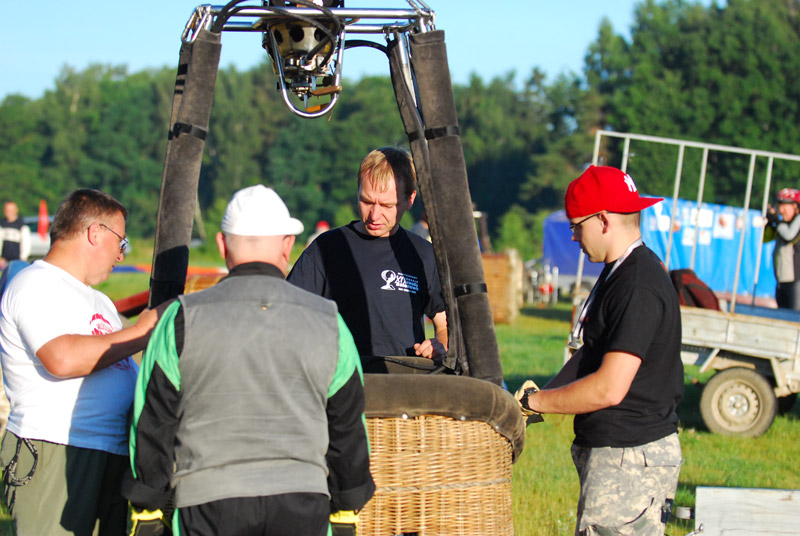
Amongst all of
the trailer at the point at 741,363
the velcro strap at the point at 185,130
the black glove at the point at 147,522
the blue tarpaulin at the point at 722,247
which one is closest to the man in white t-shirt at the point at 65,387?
the velcro strap at the point at 185,130

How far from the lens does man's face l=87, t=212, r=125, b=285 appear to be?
3.25m

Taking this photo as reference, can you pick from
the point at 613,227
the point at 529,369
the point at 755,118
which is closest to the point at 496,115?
the point at 755,118

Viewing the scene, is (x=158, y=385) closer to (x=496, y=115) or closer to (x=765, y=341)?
(x=765, y=341)

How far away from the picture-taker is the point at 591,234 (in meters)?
3.11

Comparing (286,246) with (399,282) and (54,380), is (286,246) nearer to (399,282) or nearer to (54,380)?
(54,380)

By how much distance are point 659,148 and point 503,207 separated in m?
22.7

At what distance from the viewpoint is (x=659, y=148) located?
49500mm

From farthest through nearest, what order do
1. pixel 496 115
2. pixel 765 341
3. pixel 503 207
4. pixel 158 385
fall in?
pixel 496 115 → pixel 503 207 → pixel 765 341 → pixel 158 385

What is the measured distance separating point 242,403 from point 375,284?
4.94 ft

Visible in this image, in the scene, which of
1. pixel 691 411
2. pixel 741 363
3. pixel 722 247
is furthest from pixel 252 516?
pixel 722 247

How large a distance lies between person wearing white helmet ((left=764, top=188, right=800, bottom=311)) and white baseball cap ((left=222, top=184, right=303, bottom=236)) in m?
7.92

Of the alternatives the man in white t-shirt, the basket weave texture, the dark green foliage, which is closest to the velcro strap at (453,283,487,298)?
the basket weave texture

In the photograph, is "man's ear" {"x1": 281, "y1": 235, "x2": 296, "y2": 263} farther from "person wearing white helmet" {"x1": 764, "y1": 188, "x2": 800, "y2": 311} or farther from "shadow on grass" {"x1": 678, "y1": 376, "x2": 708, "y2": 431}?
"person wearing white helmet" {"x1": 764, "y1": 188, "x2": 800, "y2": 311}

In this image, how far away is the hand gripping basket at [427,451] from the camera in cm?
278
